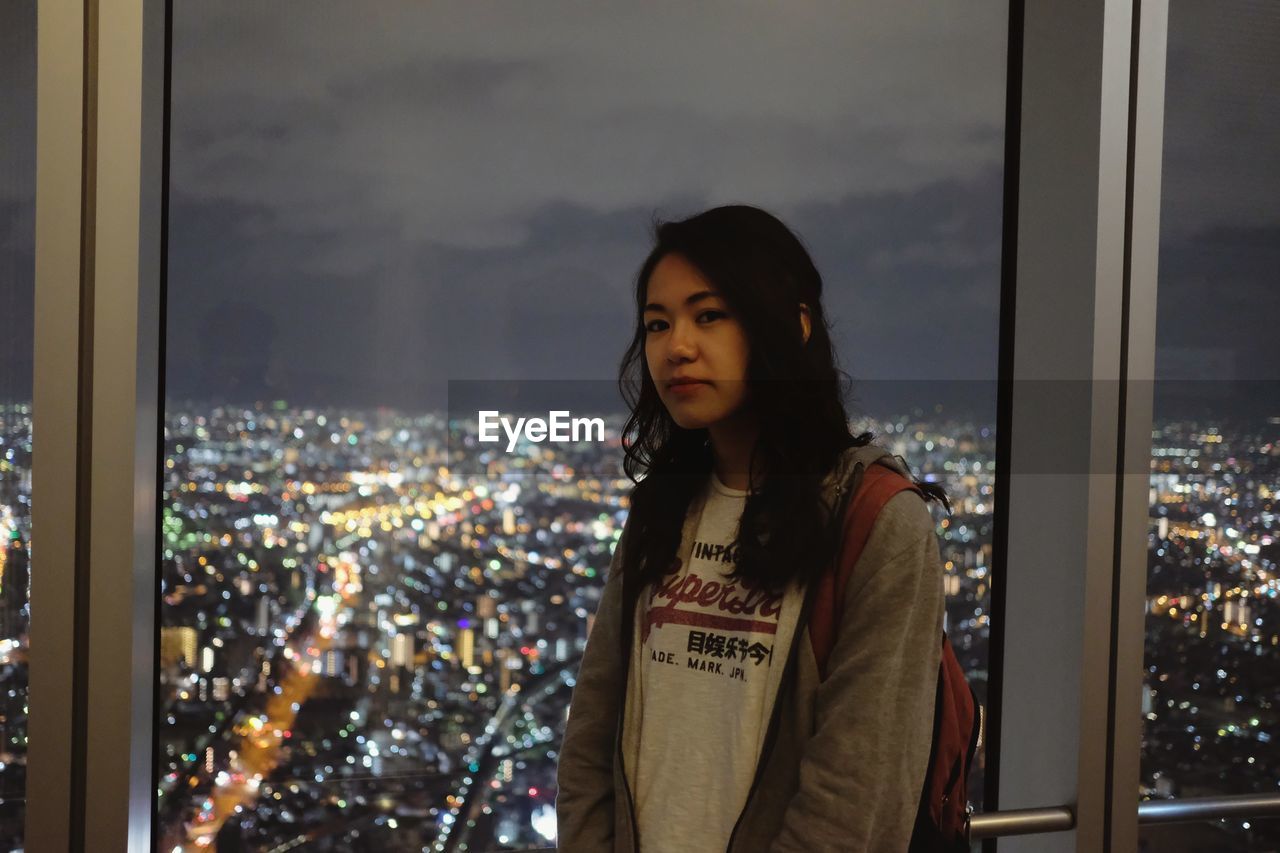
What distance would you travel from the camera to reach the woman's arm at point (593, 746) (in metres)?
1.32

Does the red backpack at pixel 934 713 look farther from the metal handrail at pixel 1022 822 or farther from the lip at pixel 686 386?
the metal handrail at pixel 1022 822

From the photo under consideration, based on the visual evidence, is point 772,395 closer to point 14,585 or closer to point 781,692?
point 781,692

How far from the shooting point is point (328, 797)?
5.60 feet

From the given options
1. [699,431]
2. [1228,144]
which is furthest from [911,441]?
[1228,144]

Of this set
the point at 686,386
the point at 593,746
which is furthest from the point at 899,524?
the point at 593,746

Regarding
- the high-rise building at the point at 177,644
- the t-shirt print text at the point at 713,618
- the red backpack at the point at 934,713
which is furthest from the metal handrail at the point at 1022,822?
the high-rise building at the point at 177,644

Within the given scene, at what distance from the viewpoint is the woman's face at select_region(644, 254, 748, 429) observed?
1302 millimetres

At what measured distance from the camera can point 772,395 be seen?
1.31 m

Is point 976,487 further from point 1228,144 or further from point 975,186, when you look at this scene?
point 1228,144

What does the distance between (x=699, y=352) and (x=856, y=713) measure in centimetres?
47

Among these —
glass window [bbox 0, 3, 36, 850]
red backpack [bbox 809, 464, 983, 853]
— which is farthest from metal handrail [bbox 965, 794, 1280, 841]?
glass window [bbox 0, 3, 36, 850]

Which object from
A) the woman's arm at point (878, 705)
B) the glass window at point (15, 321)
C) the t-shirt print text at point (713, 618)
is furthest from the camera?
the glass window at point (15, 321)

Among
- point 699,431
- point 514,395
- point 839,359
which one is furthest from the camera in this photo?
point 839,359

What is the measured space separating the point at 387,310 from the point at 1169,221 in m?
1.46
